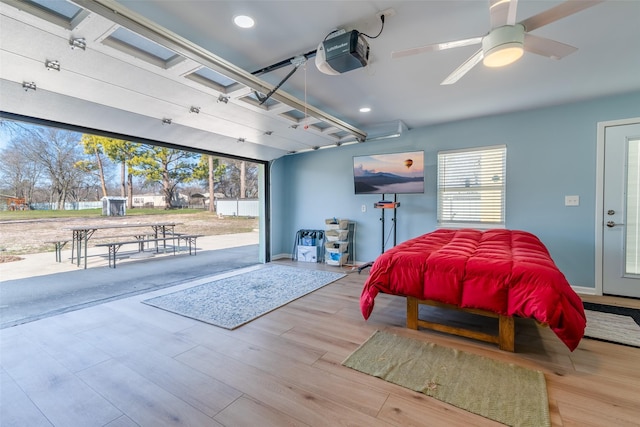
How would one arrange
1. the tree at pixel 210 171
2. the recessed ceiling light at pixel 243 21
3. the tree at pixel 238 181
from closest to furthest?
1. the recessed ceiling light at pixel 243 21
2. the tree at pixel 210 171
3. the tree at pixel 238 181

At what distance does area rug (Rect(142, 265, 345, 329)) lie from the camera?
2893 mm

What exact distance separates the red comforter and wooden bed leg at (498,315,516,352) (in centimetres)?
16

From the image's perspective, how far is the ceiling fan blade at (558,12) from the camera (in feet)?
4.80

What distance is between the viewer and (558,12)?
1561 millimetres

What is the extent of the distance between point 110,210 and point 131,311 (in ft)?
9.61

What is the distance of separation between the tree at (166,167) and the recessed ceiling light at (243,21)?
3.59 meters

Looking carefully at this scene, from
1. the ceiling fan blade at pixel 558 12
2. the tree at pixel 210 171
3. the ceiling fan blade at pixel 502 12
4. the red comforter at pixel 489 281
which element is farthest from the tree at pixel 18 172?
the ceiling fan blade at pixel 558 12

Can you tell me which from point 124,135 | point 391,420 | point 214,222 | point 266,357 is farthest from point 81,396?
point 214,222

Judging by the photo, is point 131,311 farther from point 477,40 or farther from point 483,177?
point 483,177

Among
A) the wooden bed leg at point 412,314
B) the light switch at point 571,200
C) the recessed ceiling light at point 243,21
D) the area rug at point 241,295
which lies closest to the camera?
the recessed ceiling light at point 243,21

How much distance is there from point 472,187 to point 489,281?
262 cm

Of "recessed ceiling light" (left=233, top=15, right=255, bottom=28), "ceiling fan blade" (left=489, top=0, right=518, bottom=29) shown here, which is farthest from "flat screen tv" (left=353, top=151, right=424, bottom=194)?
"recessed ceiling light" (left=233, top=15, right=255, bottom=28)

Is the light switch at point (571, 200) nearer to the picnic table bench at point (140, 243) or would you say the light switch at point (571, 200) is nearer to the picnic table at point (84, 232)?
the picnic table bench at point (140, 243)

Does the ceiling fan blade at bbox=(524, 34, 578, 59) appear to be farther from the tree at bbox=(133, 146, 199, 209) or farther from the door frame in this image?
the tree at bbox=(133, 146, 199, 209)
